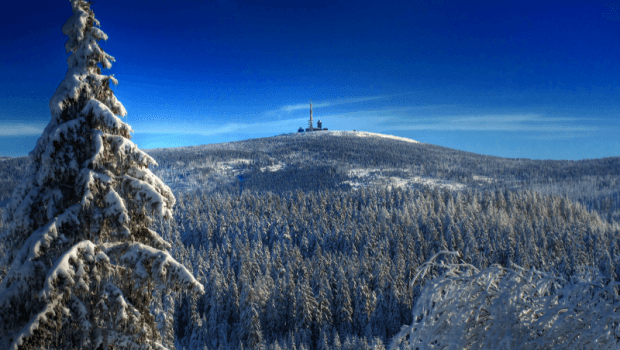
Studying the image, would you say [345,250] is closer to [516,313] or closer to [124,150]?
[124,150]

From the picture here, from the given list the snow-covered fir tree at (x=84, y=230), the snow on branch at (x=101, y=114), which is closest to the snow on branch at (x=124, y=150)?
the snow-covered fir tree at (x=84, y=230)

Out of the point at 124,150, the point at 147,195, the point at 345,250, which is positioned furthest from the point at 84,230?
the point at 345,250

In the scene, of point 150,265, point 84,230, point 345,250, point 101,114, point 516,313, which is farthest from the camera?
point 345,250

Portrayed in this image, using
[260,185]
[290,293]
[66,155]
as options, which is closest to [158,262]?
[66,155]

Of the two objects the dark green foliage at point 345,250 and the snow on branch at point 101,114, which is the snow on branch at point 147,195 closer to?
the snow on branch at point 101,114

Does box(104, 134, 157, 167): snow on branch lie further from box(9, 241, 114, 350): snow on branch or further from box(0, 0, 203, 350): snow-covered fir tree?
box(9, 241, 114, 350): snow on branch

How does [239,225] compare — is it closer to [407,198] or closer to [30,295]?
[407,198]

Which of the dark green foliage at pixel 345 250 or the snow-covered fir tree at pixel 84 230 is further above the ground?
the snow-covered fir tree at pixel 84 230
